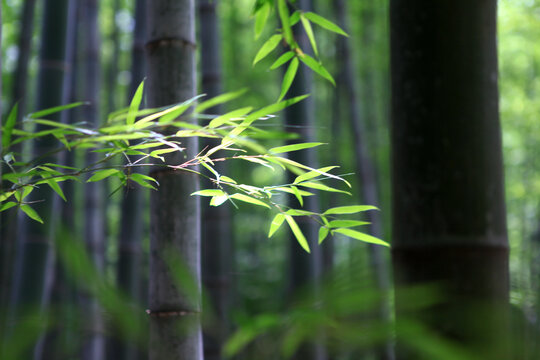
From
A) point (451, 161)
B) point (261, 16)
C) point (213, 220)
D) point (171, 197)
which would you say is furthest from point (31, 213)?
point (213, 220)

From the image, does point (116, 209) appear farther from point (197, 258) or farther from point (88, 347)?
point (197, 258)

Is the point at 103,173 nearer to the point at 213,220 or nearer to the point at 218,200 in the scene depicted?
the point at 218,200

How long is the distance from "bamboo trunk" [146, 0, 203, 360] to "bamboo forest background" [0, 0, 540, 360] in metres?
0.08

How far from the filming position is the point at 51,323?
546 mm

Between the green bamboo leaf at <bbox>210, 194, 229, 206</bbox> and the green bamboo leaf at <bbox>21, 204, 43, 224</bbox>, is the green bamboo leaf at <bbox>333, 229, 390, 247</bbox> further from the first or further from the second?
the green bamboo leaf at <bbox>21, 204, 43, 224</bbox>

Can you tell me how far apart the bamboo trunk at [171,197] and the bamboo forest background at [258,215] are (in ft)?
0.28

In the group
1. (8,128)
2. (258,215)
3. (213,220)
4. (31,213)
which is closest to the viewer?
(8,128)

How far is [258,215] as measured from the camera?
30.4 ft

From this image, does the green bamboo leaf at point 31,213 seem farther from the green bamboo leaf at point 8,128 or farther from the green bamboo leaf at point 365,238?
the green bamboo leaf at point 365,238

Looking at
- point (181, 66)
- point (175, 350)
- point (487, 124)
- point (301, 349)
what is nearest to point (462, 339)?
point (301, 349)

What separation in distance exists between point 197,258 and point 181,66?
40cm

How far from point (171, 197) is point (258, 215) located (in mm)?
8186

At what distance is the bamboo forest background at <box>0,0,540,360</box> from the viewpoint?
520 millimetres

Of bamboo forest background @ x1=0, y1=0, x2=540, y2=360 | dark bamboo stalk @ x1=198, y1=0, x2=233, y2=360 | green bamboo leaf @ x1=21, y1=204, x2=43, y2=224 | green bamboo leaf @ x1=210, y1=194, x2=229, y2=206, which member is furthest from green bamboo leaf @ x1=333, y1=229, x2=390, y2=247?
dark bamboo stalk @ x1=198, y1=0, x2=233, y2=360
